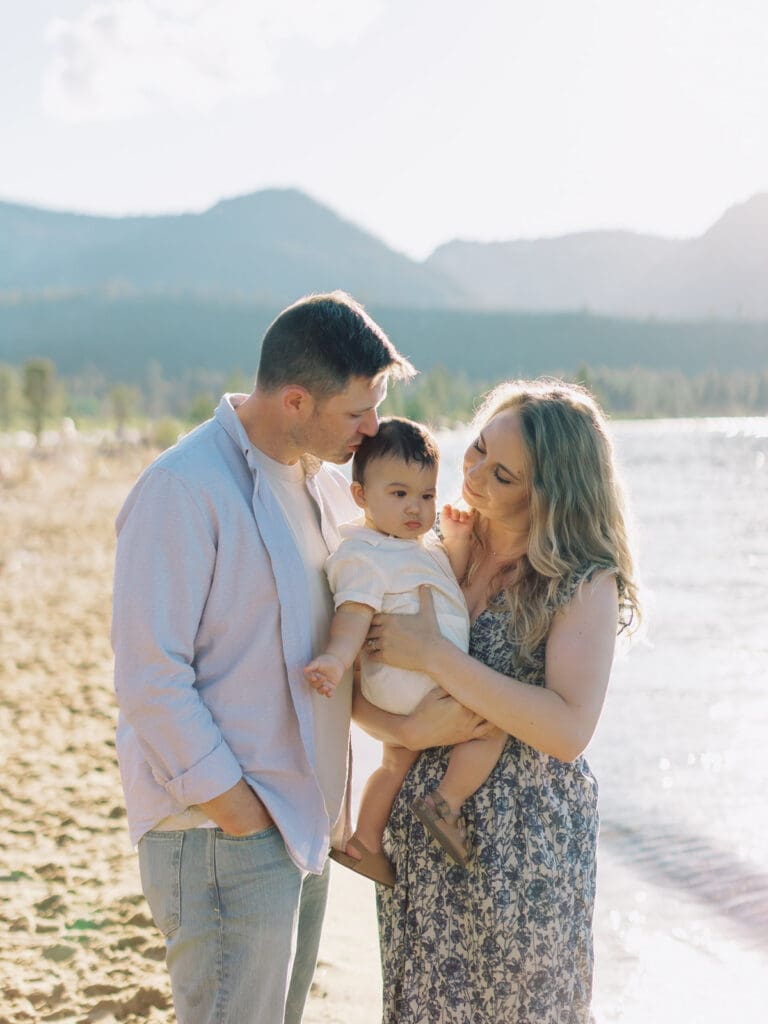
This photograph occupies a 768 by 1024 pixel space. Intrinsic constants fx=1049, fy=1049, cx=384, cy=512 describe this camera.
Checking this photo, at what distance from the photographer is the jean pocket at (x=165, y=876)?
7.29ft

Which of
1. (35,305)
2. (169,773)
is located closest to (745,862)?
(169,773)

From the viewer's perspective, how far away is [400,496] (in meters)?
2.62

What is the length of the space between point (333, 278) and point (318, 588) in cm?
19885

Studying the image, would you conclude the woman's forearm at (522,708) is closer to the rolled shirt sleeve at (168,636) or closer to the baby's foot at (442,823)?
the baby's foot at (442,823)

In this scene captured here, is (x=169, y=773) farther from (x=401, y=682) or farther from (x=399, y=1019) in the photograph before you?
(x=399, y=1019)

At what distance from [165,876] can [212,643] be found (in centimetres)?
50

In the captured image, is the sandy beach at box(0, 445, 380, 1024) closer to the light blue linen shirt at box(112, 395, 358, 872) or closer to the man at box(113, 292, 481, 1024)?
the man at box(113, 292, 481, 1024)

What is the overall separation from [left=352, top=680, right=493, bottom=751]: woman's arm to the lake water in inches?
21.0

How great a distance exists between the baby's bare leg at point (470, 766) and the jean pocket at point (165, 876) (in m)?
0.62

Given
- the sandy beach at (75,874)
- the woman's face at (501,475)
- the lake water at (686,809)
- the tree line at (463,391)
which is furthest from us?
the tree line at (463,391)

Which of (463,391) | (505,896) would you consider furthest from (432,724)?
(463,391)

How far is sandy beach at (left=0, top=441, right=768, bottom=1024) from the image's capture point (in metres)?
3.93

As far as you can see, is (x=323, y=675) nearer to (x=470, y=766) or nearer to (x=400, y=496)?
(x=470, y=766)

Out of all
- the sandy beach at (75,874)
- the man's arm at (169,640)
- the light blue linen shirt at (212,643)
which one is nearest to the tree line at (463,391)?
A: the sandy beach at (75,874)
